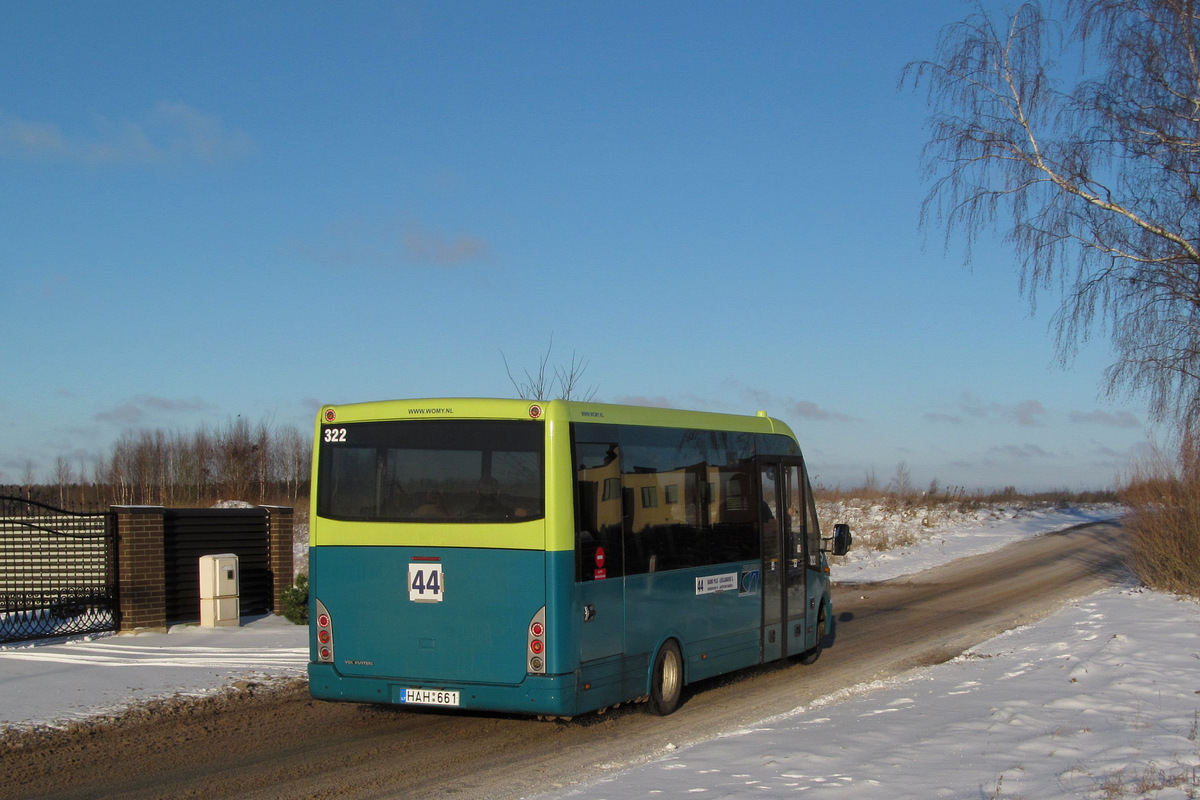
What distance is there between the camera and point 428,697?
347 inches

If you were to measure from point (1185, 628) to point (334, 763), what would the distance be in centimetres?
1074

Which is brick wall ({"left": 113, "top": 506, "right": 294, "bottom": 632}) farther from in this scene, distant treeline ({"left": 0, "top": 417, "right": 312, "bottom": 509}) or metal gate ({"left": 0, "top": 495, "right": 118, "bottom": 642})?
distant treeline ({"left": 0, "top": 417, "right": 312, "bottom": 509})

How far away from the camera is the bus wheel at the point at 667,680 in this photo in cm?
986

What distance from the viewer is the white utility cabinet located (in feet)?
48.8

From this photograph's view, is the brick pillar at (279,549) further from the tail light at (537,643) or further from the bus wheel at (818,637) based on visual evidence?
the tail light at (537,643)

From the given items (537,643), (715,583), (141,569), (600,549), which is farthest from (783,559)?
(141,569)

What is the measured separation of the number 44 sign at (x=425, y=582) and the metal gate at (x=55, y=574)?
7379mm

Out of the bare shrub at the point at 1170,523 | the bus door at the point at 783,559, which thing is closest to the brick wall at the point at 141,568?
the bus door at the point at 783,559

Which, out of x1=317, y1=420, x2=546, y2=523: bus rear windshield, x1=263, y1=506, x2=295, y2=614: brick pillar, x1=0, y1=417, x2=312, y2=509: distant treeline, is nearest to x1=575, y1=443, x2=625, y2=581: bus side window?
x1=317, y1=420, x2=546, y2=523: bus rear windshield

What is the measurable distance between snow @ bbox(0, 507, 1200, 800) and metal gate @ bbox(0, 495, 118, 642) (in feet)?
1.66

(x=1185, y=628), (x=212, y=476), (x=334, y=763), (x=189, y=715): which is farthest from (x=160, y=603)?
(x=212, y=476)

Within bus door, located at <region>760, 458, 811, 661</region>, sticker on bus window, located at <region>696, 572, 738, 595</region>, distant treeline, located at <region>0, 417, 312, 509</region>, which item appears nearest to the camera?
sticker on bus window, located at <region>696, 572, 738, 595</region>

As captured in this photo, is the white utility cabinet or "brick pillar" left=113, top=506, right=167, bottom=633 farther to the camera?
the white utility cabinet

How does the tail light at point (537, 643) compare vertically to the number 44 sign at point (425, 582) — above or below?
below
